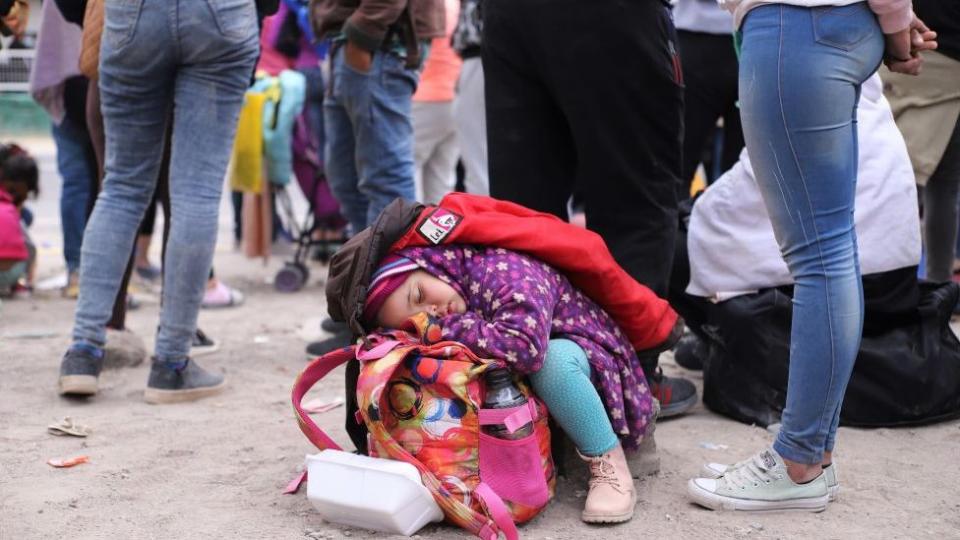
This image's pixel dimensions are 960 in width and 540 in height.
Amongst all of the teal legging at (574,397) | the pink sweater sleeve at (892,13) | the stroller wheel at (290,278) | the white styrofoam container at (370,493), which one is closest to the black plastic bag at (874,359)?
the teal legging at (574,397)

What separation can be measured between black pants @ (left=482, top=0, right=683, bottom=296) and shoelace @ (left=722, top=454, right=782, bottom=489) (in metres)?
0.60

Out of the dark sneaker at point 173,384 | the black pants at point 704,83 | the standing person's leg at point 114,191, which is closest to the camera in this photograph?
the standing person's leg at point 114,191

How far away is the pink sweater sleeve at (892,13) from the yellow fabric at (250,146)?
4070 mm

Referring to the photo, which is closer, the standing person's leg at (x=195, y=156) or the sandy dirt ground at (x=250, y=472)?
the sandy dirt ground at (x=250, y=472)

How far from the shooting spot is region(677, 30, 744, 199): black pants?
3.91 m

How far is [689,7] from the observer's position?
3.98 meters

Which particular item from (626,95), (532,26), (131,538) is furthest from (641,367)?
(131,538)

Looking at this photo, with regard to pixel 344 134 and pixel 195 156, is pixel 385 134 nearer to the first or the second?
pixel 344 134

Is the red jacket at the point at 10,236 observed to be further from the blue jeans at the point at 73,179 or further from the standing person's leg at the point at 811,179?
the standing person's leg at the point at 811,179

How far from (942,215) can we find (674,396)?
1595 millimetres

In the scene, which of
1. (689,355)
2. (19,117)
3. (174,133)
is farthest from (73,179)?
(19,117)

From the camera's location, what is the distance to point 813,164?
2.25 m

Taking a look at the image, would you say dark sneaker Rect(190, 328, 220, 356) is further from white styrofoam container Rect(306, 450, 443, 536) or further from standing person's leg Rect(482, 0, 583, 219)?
white styrofoam container Rect(306, 450, 443, 536)

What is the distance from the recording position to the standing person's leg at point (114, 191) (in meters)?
3.27
